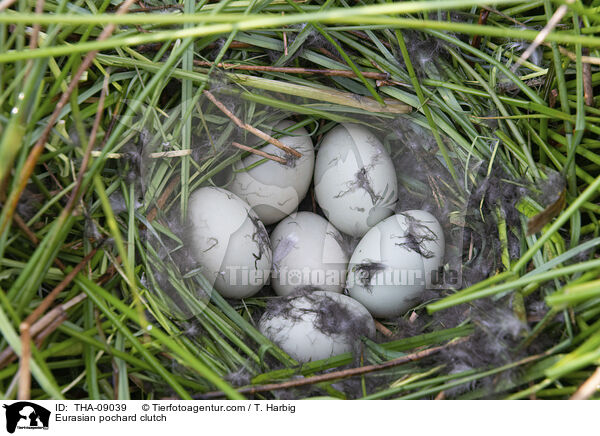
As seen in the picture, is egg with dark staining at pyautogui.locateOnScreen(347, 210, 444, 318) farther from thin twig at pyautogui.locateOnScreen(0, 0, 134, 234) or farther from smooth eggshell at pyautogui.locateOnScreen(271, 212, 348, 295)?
thin twig at pyautogui.locateOnScreen(0, 0, 134, 234)

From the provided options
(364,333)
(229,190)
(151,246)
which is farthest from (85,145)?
(364,333)

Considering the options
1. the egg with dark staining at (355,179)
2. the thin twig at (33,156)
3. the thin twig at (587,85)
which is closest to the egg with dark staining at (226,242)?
the egg with dark staining at (355,179)

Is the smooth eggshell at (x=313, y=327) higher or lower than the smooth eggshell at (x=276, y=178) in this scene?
lower

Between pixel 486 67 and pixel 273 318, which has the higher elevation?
pixel 486 67

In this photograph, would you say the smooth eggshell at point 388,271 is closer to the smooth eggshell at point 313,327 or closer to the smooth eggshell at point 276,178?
the smooth eggshell at point 313,327

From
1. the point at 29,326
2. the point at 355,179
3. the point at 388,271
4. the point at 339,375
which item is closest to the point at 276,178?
the point at 355,179
